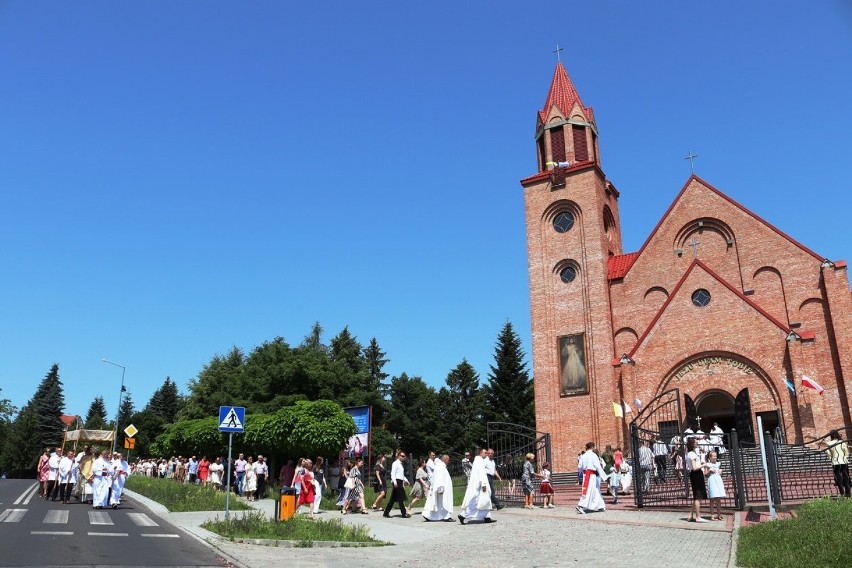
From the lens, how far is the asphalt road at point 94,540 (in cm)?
936

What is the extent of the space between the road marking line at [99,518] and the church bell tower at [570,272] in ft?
65.1

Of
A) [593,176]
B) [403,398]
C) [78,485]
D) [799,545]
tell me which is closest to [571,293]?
[593,176]

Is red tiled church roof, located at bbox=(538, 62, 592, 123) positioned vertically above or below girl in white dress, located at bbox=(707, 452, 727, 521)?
above

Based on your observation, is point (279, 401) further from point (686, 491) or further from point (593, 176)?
point (686, 491)

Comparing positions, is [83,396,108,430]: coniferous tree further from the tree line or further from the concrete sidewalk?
the concrete sidewalk

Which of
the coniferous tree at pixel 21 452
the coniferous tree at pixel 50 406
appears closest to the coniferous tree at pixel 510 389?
the coniferous tree at pixel 21 452

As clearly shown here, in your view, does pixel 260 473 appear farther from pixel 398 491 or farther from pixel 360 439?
pixel 398 491

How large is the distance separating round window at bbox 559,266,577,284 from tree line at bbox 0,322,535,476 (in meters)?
12.7

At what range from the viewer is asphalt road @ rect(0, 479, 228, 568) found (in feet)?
30.7

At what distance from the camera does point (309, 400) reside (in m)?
41.1

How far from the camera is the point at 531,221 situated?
3516cm

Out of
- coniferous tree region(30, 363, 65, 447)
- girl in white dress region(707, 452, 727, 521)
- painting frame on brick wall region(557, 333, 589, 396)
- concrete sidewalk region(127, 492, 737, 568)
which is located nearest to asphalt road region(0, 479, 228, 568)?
concrete sidewalk region(127, 492, 737, 568)

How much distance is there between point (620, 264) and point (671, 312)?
5002mm

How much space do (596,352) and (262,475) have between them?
1598cm
